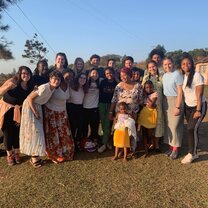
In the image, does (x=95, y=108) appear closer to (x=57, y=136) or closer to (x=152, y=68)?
(x=57, y=136)

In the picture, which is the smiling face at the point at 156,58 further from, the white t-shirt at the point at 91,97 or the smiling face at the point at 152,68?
the white t-shirt at the point at 91,97

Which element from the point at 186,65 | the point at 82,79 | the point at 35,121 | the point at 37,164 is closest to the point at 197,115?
the point at 186,65

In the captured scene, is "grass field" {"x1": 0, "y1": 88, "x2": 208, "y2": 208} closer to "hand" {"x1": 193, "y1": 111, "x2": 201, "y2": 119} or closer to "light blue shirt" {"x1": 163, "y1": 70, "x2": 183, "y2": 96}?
"hand" {"x1": 193, "y1": 111, "x2": 201, "y2": 119}

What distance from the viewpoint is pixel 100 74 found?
19.4 ft

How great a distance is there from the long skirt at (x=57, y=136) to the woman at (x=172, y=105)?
1836 millimetres

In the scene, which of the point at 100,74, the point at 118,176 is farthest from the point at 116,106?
the point at 118,176

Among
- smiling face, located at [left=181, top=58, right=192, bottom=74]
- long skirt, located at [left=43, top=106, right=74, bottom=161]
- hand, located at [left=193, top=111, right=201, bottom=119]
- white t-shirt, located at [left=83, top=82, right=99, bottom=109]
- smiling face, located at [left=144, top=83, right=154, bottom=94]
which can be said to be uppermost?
smiling face, located at [left=181, top=58, right=192, bottom=74]

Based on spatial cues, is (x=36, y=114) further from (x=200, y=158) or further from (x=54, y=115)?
(x=200, y=158)

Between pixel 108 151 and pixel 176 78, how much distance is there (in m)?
1.97

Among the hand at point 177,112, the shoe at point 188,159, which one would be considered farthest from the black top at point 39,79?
the shoe at point 188,159

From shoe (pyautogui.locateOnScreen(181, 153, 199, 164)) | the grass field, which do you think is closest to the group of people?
shoe (pyautogui.locateOnScreen(181, 153, 199, 164))

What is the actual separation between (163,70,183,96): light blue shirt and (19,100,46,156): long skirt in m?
2.26

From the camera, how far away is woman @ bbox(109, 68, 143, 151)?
511 centimetres

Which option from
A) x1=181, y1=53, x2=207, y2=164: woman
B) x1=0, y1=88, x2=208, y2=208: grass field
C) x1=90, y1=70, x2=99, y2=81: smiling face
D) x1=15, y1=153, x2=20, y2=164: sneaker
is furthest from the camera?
x1=90, y1=70, x2=99, y2=81: smiling face
